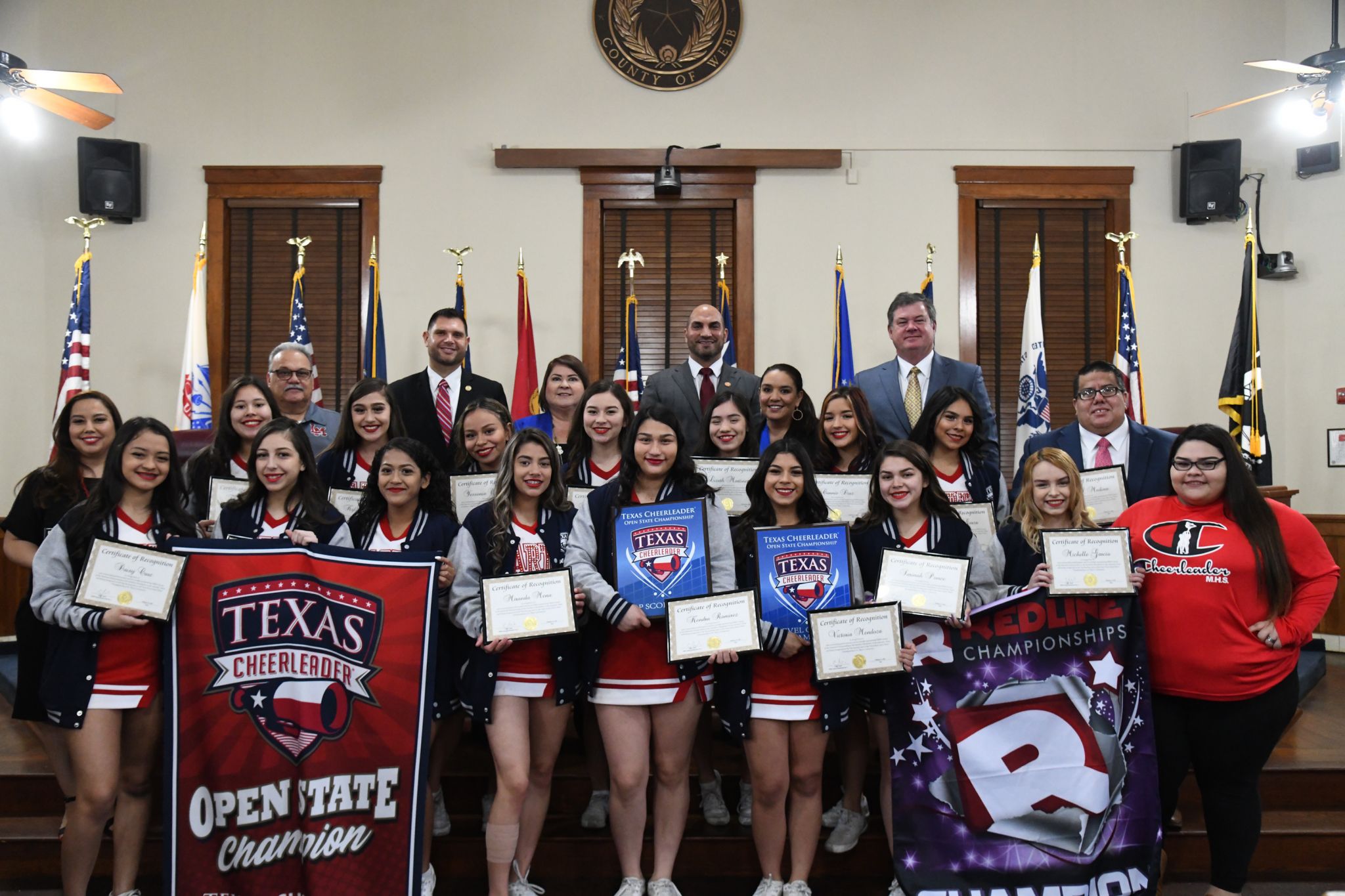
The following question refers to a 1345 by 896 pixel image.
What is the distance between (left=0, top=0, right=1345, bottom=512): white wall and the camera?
7648mm

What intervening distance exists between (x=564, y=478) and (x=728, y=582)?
36.2 inches

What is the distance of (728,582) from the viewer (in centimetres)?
335

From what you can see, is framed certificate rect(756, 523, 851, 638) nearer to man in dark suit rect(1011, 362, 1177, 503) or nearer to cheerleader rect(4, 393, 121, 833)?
man in dark suit rect(1011, 362, 1177, 503)

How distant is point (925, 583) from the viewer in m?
3.21

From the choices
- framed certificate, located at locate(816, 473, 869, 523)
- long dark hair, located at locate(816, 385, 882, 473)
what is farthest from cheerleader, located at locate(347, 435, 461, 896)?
long dark hair, located at locate(816, 385, 882, 473)

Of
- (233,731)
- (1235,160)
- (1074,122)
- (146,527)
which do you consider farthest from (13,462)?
(1235,160)

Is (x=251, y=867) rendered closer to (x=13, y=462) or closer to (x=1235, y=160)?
(x=13, y=462)

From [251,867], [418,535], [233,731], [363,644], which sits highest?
[418,535]

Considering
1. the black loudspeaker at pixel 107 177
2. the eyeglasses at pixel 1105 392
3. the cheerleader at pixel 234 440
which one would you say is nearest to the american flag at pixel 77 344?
the black loudspeaker at pixel 107 177

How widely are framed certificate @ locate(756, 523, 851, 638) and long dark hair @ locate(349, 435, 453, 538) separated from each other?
1.22 meters

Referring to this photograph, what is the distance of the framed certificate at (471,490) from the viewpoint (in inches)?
154

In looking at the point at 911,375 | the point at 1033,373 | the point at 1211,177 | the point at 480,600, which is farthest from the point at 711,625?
the point at 1211,177

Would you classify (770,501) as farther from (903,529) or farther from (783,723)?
(783,723)

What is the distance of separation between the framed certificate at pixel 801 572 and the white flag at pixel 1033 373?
4.07 meters
